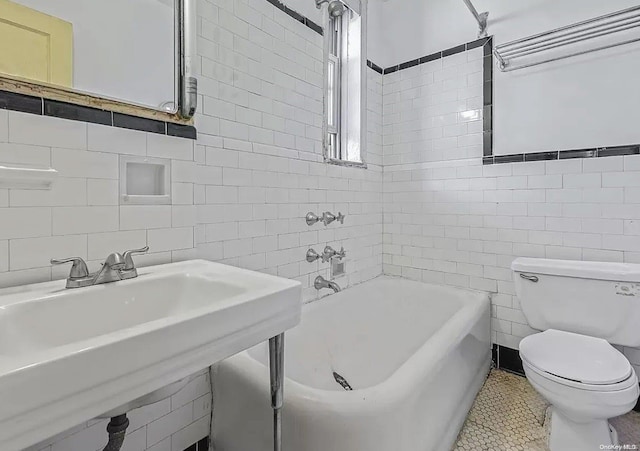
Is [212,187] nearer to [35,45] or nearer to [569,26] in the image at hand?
[35,45]

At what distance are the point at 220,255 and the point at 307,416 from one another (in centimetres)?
79

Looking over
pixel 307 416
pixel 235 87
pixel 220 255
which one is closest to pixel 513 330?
pixel 307 416

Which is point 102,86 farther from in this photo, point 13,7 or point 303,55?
point 303,55

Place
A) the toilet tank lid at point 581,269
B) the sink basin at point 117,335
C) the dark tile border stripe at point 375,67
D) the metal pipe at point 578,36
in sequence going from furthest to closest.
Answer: the dark tile border stripe at point 375,67 → the metal pipe at point 578,36 → the toilet tank lid at point 581,269 → the sink basin at point 117,335

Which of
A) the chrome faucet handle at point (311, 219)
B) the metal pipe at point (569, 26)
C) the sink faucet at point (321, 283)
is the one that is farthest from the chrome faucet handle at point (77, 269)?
the metal pipe at point (569, 26)

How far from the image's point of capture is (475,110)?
7.38 ft

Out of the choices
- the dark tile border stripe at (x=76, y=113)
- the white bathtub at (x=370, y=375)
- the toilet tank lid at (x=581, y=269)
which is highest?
the dark tile border stripe at (x=76, y=113)

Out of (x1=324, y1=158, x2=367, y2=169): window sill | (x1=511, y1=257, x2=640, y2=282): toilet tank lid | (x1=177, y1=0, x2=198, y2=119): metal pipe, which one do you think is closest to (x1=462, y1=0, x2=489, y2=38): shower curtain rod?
(x1=324, y1=158, x2=367, y2=169): window sill

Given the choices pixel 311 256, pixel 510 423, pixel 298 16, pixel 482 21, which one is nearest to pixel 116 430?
pixel 311 256

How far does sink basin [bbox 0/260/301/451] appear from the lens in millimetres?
496

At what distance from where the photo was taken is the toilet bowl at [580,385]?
128cm

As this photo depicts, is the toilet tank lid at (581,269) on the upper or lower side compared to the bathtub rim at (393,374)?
upper

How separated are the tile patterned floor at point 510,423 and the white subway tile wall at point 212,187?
103 centimetres

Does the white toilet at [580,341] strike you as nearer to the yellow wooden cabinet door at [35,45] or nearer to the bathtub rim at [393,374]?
the bathtub rim at [393,374]
